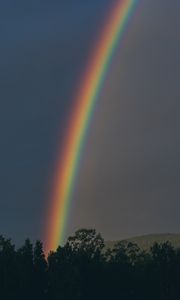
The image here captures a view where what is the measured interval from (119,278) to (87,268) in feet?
16.9

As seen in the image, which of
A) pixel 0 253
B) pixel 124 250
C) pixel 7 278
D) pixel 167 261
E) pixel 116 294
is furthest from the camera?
pixel 124 250

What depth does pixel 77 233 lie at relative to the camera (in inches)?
4648

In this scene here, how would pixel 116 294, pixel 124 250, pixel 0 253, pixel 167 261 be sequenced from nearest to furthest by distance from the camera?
pixel 0 253 < pixel 116 294 < pixel 167 261 < pixel 124 250

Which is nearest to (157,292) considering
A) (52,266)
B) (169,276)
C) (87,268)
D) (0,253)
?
(169,276)

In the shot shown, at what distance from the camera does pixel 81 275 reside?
281ft

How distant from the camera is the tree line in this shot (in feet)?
253

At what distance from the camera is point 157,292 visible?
300ft

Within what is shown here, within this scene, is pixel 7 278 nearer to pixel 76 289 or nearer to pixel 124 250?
pixel 76 289

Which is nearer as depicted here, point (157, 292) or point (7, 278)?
point (7, 278)

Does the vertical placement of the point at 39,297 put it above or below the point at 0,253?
below

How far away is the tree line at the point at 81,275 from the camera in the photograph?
3041 inches

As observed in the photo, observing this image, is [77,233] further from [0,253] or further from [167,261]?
[0,253]

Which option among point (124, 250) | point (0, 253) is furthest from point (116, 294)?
point (124, 250)

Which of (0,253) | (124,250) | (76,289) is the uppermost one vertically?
(124,250)
